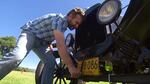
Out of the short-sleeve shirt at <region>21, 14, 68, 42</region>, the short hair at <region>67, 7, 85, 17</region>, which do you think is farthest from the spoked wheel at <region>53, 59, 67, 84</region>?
the short hair at <region>67, 7, 85, 17</region>

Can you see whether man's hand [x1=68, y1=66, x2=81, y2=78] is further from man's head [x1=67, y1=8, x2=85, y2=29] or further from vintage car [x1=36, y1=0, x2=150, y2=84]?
man's head [x1=67, y1=8, x2=85, y2=29]

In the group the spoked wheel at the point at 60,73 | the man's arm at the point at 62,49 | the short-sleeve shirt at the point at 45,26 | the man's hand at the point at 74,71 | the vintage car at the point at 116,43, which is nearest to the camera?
the vintage car at the point at 116,43

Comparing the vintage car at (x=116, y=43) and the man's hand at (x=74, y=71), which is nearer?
the vintage car at (x=116, y=43)

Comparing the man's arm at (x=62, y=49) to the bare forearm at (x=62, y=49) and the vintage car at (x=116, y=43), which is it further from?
the vintage car at (x=116, y=43)

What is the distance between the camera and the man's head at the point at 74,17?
503cm

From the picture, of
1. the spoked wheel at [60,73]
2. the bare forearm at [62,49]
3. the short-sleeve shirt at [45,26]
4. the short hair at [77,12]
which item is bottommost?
the spoked wheel at [60,73]

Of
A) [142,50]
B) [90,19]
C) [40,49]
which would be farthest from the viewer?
[40,49]

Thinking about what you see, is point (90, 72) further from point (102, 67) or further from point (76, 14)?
point (76, 14)

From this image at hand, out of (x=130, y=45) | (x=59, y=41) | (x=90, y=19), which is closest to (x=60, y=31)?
(x=59, y=41)

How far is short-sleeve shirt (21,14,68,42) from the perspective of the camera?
5293 mm

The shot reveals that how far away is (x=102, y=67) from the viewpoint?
5.07m

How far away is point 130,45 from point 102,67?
0.54 metres

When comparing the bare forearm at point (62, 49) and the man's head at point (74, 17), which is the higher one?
the man's head at point (74, 17)

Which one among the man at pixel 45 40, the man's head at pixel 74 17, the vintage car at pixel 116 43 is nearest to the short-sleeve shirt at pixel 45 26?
the man at pixel 45 40
